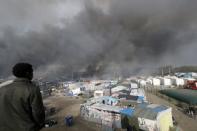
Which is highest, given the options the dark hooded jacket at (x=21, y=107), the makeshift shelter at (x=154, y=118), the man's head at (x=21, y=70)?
the man's head at (x=21, y=70)

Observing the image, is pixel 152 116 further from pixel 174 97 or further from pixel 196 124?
pixel 174 97

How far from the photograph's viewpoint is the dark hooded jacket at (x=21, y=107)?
10.2ft

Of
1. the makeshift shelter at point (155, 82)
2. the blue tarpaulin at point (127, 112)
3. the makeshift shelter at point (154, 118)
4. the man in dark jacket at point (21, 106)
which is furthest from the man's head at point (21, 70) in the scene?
the makeshift shelter at point (155, 82)

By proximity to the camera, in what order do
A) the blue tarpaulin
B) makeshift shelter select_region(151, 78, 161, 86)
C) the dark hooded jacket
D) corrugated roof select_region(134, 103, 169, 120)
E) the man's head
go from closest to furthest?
the dark hooded jacket → the man's head → corrugated roof select_region(134, 103, 169, 120) → the blue tarpaulin → makeshift shelter select_region(151, 78, 161, 86)

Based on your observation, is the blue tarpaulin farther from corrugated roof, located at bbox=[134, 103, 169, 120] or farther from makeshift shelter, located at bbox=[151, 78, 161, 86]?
makeshift shelter, located at bbox=[151, 78, 161, 86]

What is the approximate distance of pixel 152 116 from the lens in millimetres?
25031

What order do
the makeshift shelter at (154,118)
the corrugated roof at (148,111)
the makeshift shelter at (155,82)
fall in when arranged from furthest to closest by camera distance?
the makeshift shelter at (155,82) < the corrugated roof at (148,111) < the makeshift shelter at (154,118)

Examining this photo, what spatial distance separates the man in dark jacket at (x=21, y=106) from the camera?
3.12m

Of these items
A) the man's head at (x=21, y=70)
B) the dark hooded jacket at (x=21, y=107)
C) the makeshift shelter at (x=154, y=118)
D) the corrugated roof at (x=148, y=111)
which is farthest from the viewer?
the corrugated roof at (x=148, y=111)

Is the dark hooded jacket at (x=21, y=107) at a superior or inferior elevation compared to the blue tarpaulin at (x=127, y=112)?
superior

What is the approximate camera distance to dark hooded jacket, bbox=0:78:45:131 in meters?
3.11

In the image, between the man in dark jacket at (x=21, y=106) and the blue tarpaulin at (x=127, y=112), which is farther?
the blue tarpaulin at (x=127, y=112)

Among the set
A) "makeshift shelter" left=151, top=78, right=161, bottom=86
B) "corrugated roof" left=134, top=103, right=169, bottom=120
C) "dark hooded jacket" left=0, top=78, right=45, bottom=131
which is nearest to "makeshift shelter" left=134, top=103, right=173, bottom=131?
"corrugated roof" left=134, top=103, right=169, bottom=120

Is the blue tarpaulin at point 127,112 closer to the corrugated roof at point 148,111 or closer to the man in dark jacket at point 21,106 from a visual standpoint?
the corrugated roof at point 148,111
